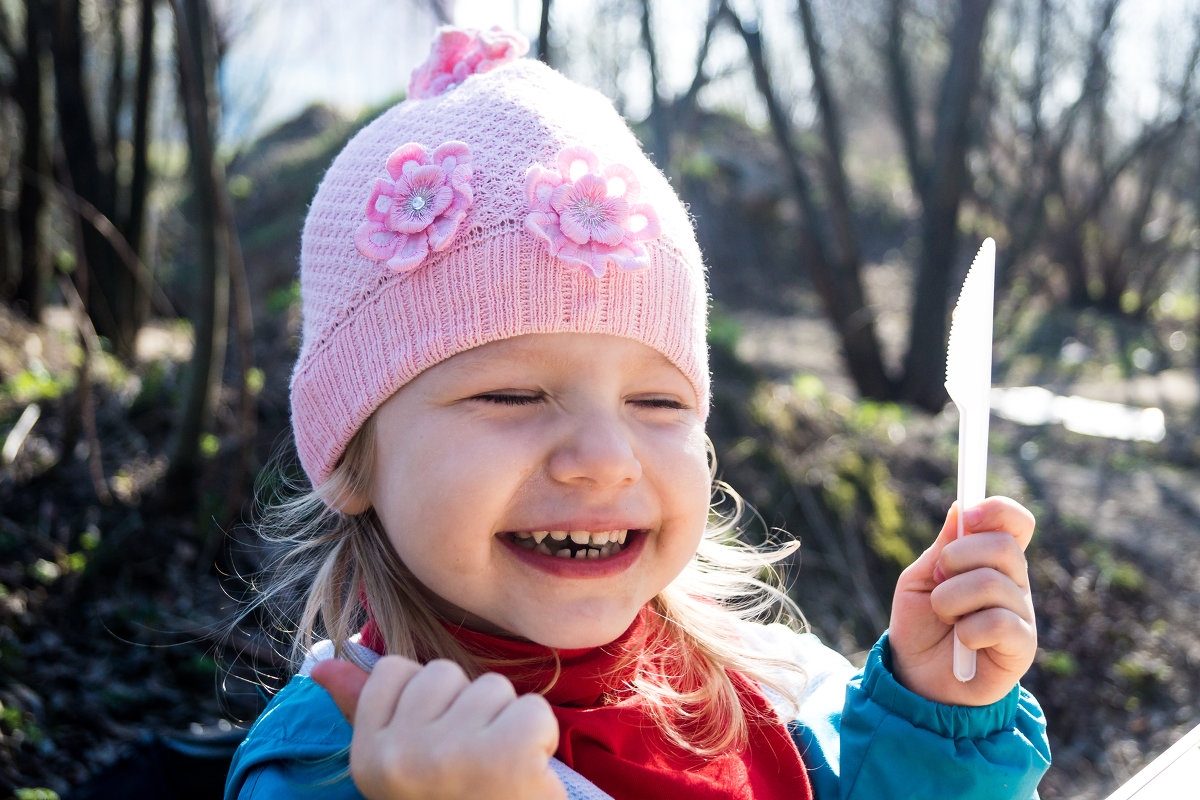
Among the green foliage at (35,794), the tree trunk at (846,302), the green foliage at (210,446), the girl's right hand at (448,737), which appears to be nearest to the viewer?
the girl's right hand at (448,737)

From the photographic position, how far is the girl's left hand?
1.42 meters

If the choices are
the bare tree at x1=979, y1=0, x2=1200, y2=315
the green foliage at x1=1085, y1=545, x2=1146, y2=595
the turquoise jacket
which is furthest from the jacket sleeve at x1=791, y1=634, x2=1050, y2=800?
the bare tree at x1=979, y1=0, x2=1200, y2=315

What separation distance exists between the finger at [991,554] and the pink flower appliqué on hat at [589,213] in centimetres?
66

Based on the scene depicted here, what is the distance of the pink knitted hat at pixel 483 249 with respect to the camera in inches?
55.0

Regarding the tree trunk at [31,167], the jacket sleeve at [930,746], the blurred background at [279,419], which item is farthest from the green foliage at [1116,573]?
the tree trunk at [31,167]

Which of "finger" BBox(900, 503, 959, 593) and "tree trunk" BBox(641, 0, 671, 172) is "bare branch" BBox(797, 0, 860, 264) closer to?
"tree trunk" BBox(641, 0, 671, 172)

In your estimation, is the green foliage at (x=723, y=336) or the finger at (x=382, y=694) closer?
the finger at (x=382, y=694)

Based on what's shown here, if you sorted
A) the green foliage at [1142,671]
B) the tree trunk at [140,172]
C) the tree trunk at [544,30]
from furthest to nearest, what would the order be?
the tree trunk at [140,172], the green foliage at [1142,671], the tree trunk at [544,30]

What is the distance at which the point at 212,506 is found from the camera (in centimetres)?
362

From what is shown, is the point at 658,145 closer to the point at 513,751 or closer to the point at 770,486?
the point at 770,486

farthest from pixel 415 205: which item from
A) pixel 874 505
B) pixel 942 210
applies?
pixel 942 210

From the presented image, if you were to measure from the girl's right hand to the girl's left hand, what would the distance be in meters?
0.73

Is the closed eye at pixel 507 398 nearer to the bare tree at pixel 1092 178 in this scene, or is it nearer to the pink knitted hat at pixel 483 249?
the pink knitted hat at pixel 483 249

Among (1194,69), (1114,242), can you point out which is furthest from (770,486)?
(1114,242)
